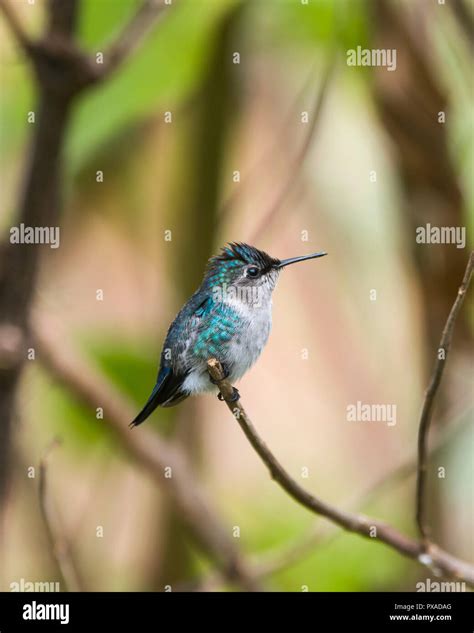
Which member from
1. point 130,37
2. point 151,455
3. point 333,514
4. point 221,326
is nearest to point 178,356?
point 221,326

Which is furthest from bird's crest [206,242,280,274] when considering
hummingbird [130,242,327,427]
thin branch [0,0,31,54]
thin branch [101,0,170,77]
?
thin branch [0,0,31,54]

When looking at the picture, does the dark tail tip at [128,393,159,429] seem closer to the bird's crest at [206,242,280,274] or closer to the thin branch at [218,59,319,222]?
the bird's crest at [206,242,280,274]

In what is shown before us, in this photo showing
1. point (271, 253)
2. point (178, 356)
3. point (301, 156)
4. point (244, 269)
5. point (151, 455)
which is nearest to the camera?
point (178, 356)

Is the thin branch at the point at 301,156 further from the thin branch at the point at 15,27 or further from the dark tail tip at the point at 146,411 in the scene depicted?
the thin branch at the point at 15,27

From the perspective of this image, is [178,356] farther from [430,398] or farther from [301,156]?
[301,156]

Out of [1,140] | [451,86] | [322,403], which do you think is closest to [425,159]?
[451,86]
